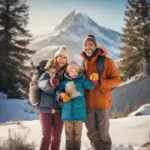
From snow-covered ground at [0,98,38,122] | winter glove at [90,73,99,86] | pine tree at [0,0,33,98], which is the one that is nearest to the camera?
winter glove at [90,73,99,86]

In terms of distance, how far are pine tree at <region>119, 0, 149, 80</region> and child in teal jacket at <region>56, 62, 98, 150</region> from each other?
58.7 ft

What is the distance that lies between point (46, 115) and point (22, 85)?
16670 mm

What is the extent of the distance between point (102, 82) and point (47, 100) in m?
0.81

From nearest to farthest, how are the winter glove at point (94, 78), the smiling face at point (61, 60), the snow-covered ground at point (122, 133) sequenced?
the winter glove at point (94, 78) → the smiling face at point (61, 60) → the snow-covered ground at point (122, 133)

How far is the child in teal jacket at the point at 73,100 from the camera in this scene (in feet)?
15.0

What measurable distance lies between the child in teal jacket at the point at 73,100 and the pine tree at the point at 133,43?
58.7ft

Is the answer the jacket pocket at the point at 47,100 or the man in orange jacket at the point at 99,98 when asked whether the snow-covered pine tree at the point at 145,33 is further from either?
the jacket pocket at the point at 47,100

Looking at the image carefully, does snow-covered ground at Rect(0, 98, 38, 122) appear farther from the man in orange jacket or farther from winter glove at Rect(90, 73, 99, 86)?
winter glove at Rect(90, 73, 99, 86)

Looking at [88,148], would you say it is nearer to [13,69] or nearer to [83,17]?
[13,69]

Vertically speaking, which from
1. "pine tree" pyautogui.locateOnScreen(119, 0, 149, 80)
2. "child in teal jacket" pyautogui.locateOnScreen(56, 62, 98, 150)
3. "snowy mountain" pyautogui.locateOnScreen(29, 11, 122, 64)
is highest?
"snowy mountain" pyautogui.locateOnScreen(29, 11, 122, 64)

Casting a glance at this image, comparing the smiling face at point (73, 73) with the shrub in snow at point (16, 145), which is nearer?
the smiling face at point (73, 73)

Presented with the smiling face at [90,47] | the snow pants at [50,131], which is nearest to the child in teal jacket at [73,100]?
the snow pants at [50,131]

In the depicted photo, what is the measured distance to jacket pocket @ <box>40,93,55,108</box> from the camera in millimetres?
4652

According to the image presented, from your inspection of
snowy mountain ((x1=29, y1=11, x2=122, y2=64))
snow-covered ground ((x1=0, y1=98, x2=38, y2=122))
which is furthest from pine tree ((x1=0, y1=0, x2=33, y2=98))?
snowy mountain ((x1=29, y1=11, x2=122, y2=64))
